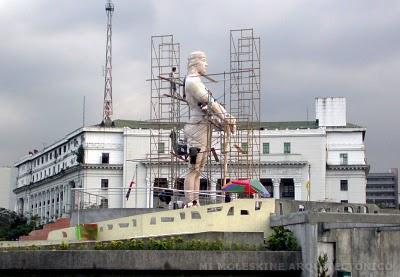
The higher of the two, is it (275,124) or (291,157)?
(275,124)

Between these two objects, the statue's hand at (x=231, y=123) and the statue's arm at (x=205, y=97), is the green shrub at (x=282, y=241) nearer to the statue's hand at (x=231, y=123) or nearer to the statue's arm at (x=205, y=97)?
the statue's arm at (x=205, y=97)

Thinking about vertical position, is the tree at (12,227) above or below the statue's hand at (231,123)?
below

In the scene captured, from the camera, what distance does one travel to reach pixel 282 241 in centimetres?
2327

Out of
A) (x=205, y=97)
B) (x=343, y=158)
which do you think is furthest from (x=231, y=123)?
(x=343, y=158)

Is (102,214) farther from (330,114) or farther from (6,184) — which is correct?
(6,184)

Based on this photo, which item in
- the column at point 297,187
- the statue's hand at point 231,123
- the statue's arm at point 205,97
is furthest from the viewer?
the column at point 297,187

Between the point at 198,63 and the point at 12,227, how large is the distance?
6027 cm

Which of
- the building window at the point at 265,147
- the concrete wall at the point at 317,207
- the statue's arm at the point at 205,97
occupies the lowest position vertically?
the concrete wall at the point at 317,207

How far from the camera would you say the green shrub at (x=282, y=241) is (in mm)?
23047

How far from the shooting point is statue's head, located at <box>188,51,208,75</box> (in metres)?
31.6

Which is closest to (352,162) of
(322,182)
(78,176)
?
(322,182)

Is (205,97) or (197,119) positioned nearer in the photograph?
(205,97)

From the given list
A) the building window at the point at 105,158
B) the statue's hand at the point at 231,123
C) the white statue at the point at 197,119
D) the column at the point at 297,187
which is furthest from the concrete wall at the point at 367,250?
the building window at the point at 105,158

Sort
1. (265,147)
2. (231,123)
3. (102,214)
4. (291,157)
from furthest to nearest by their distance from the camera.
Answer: (291,157) < (265,147) < (102,214) < (231,123)
